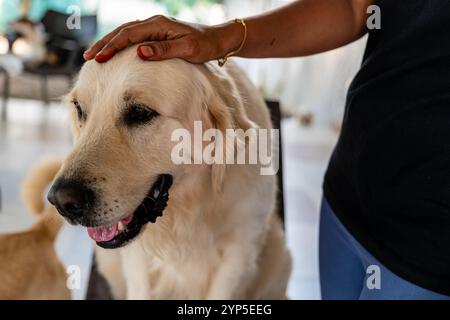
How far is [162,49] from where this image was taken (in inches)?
37.9

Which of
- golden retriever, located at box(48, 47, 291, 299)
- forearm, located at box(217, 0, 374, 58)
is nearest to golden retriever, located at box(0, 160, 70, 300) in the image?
golden retriever, located at box(48, 47, 291, 299)

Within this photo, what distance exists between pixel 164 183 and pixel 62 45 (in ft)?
19.7

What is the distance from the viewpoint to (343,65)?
5.55 metres

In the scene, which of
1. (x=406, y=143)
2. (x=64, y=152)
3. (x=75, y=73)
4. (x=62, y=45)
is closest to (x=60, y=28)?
(x=62, y=45)

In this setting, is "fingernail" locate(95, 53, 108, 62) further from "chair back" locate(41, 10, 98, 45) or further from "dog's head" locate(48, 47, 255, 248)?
"chair back" locate(41, 10, 98, 45)

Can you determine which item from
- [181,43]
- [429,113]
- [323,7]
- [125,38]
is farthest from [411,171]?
[125,38]

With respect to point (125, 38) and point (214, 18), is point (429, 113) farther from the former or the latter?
point (214, 18)

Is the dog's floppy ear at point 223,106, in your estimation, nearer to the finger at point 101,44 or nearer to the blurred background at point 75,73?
the finger at point 101,44

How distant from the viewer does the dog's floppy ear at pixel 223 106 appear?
1.12 meters

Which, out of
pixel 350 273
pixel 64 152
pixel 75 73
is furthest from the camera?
pixel 64 152

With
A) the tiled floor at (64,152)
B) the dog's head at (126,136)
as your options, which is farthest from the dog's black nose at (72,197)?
the tiled floor at (64,152)

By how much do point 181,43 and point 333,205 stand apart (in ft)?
1.92

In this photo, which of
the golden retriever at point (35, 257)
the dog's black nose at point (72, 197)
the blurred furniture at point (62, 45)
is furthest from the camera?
the blurred furniture at point (62, 45)

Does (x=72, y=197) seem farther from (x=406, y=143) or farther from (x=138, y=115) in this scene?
(x=406, y=143)
